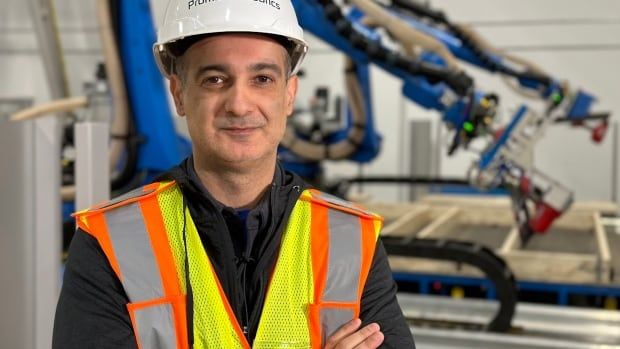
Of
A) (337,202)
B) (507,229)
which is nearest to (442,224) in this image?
(507,229)

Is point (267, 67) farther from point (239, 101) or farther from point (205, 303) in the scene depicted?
point (205, 303)

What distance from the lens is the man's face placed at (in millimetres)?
1382

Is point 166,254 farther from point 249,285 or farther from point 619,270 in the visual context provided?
point 619,270

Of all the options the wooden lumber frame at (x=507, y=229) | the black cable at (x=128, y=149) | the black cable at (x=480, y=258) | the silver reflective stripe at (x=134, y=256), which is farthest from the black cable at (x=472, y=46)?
the silver reflective stripe at (x=134, y=256)

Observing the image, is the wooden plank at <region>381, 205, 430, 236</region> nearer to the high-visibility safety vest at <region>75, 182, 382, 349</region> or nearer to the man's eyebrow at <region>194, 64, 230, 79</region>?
the high-visibility safety vest at <region>75, 182, 382, 349</region>

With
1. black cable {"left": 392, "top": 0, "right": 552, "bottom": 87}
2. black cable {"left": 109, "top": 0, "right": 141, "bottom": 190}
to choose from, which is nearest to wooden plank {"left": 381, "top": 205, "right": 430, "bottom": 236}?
black cable {"left": 392, "top": 0, "right": 552, "bottom": 87}

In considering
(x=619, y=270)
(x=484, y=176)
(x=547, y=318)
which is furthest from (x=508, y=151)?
(x=547, y=318)

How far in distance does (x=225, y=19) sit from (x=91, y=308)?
2.08 ft

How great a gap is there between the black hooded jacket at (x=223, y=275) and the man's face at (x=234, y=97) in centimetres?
11

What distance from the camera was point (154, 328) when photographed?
1.35 m

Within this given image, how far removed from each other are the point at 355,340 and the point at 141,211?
52cm

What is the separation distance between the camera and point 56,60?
548 cm

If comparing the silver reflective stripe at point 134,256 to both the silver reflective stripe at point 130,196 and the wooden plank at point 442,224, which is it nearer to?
the silver reflective stripe at point 130,196

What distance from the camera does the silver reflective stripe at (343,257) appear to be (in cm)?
144
